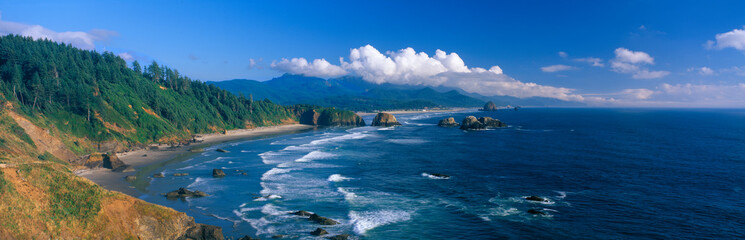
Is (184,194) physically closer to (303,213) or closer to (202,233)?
(202,233)

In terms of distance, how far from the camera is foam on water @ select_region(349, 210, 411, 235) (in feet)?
111

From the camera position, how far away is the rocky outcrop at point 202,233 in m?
29.4

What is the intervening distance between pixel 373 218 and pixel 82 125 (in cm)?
8180

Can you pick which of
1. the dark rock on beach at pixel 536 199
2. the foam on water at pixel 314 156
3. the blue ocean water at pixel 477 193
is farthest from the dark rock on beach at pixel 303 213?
the foam on water at pixel 314 156

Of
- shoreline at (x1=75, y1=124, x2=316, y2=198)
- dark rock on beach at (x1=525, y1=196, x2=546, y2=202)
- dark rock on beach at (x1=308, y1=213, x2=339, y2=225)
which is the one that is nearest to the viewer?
dark rock on beach at (x1=308, y1=213, x2=339, y2=225)

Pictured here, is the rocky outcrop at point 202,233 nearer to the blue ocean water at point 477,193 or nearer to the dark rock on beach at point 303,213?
the blue ocean water at point 477,193

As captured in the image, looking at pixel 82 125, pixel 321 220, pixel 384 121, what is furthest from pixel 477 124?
pixel 82 125

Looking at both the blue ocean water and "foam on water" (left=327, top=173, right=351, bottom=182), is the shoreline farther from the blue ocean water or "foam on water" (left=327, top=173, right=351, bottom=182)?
"foam on water" (left=327, top=173, right=351, bottom=182)

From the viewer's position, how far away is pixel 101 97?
93.6m

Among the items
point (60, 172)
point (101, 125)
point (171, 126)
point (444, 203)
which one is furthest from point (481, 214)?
point (171, 126)

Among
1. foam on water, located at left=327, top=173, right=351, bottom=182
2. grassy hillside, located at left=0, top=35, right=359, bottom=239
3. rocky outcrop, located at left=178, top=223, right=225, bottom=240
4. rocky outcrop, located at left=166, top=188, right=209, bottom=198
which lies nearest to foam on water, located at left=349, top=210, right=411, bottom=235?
rocky outcrop, located at left=178, top=223, right=225, bottom=240

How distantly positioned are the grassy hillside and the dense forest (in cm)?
31

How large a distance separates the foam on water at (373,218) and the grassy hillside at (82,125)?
1509cm

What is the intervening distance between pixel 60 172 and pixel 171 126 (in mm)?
90700
